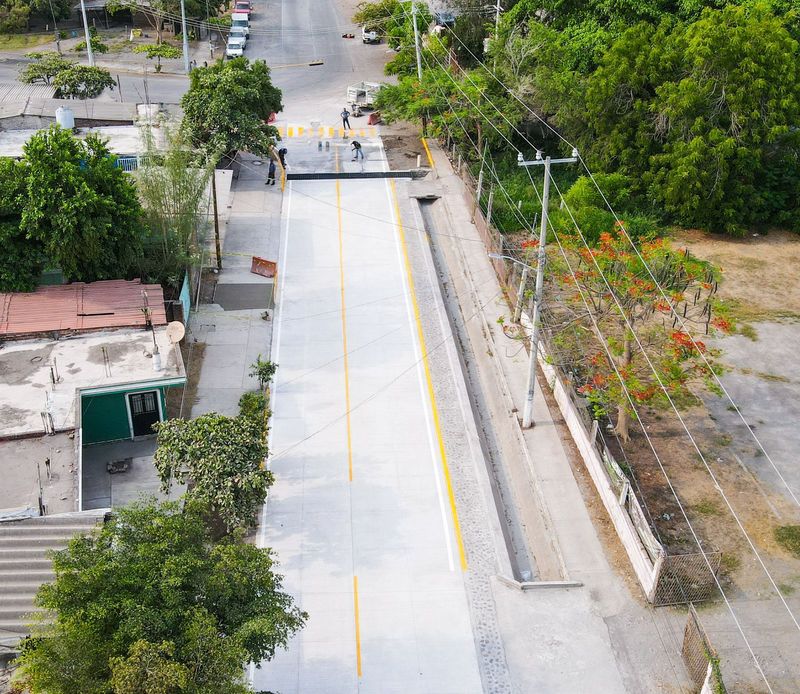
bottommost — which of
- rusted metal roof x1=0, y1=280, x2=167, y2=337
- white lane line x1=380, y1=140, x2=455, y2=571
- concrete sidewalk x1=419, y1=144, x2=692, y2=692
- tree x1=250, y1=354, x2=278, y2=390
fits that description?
concrete sidewalk x1=419, y1=144, x2=692, y2=692

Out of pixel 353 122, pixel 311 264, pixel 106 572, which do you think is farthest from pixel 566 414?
pixel 353 122

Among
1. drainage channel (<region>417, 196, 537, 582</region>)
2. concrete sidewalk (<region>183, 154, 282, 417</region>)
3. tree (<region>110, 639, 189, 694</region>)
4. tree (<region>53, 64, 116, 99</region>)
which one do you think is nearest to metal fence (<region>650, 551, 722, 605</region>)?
drainage channel (<region>417, 196, 537, 582</region>)

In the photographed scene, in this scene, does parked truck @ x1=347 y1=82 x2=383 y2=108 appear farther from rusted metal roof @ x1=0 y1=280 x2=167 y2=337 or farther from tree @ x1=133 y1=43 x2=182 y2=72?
rusted metal roof @ x1=0 y1=280 x2=167 y2=337

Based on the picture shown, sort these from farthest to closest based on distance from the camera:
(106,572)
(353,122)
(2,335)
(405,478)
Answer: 1. (353,122)
2. (2,335)
3. (405,478)
4. (106,572)

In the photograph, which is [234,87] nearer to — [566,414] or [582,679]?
[566,414]

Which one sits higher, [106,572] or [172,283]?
[106,572]

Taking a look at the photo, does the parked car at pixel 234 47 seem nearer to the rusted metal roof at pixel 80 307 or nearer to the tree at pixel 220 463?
the rusted metal roof at pixel 80 307

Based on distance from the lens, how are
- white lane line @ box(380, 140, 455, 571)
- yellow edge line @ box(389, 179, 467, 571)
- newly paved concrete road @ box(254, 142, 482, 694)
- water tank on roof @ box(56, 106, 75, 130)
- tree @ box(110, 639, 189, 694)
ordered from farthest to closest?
water tank on roof @ box(56, 106, 75, 130) → white lane line @ box(380, 140, 455, 571) → yellow edge line @ box(389, 179, 467, 571) → newly paved concrete road @ box(254, 142, 482, 694) → tree @ box(110, 639, 189, 694)
